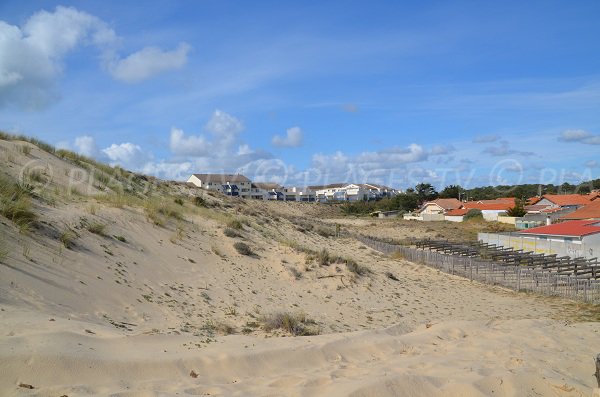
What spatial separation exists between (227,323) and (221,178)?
86.1 m

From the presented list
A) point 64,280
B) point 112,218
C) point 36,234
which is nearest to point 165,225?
point 112,218

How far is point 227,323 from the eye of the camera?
10672 millimetres

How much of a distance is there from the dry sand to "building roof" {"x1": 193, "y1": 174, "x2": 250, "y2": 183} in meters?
70.7

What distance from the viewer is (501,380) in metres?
6.05

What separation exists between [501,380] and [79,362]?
16.7 ft

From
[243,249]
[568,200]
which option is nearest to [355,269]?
[243,249]

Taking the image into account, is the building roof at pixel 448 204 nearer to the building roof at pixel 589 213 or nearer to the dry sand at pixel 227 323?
the building roof at pixel 589 213

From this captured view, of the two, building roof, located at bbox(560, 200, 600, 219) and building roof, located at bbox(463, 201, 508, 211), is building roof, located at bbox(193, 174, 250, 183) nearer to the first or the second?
building roof, located at bbox(463, 201, 508, 211)

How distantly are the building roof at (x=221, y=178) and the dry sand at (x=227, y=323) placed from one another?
232ft

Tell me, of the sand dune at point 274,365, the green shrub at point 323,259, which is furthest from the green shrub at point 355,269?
→ the sand dune at point 274,365

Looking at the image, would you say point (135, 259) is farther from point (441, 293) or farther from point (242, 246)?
point (441, 293)

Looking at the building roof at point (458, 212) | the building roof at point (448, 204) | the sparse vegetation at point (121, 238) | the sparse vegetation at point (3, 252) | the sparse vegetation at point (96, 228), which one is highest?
the building roof at point (448, 204)

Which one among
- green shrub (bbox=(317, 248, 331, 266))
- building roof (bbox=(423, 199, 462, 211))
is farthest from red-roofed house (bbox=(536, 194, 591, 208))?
green shrub (bbox=(317, 248, 331, 266))

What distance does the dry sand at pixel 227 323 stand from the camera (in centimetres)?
566
